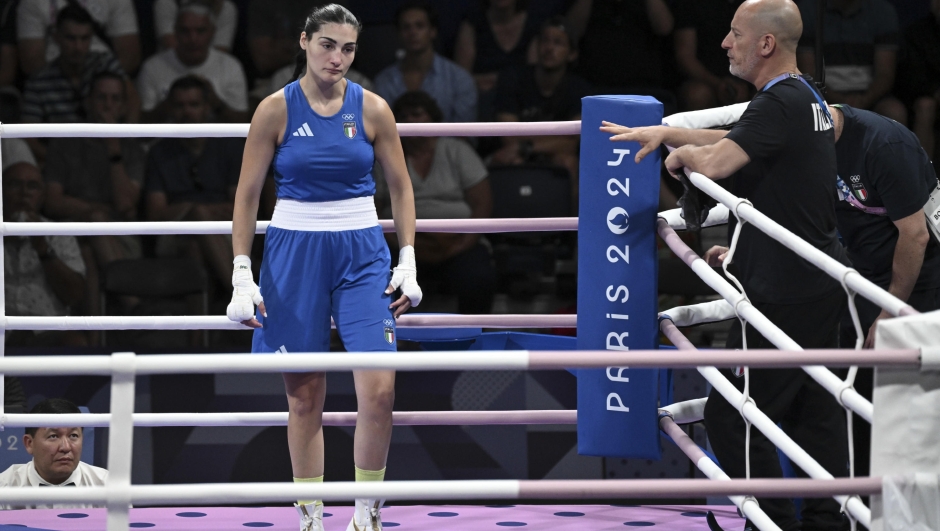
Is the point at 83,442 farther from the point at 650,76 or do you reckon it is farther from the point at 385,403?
the point at 650,76

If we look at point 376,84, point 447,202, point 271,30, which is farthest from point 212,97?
point 447,202

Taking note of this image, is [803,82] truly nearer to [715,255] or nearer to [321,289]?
[715,255]

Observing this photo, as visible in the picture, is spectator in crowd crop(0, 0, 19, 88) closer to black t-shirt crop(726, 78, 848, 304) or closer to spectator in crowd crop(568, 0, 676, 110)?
spectator in crowd crop(568, 0, 676, 110)

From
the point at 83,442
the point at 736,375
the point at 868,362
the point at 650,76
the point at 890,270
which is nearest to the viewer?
the point at 868,362

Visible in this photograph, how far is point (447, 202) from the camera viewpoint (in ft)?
17.1

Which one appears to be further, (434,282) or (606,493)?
(434,282)

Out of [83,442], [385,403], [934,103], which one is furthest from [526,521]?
[934,103]

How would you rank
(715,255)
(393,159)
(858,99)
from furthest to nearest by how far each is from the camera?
(858,99) < (715,255) < (393,159)

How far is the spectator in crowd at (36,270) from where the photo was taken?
199 inches

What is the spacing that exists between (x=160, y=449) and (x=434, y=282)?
4.79 ft

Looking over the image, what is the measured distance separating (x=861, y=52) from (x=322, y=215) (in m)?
3.79

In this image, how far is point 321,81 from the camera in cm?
261

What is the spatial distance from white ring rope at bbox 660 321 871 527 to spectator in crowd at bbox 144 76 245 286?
10.0 ft

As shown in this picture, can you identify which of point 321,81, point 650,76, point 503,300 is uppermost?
point 650,76
